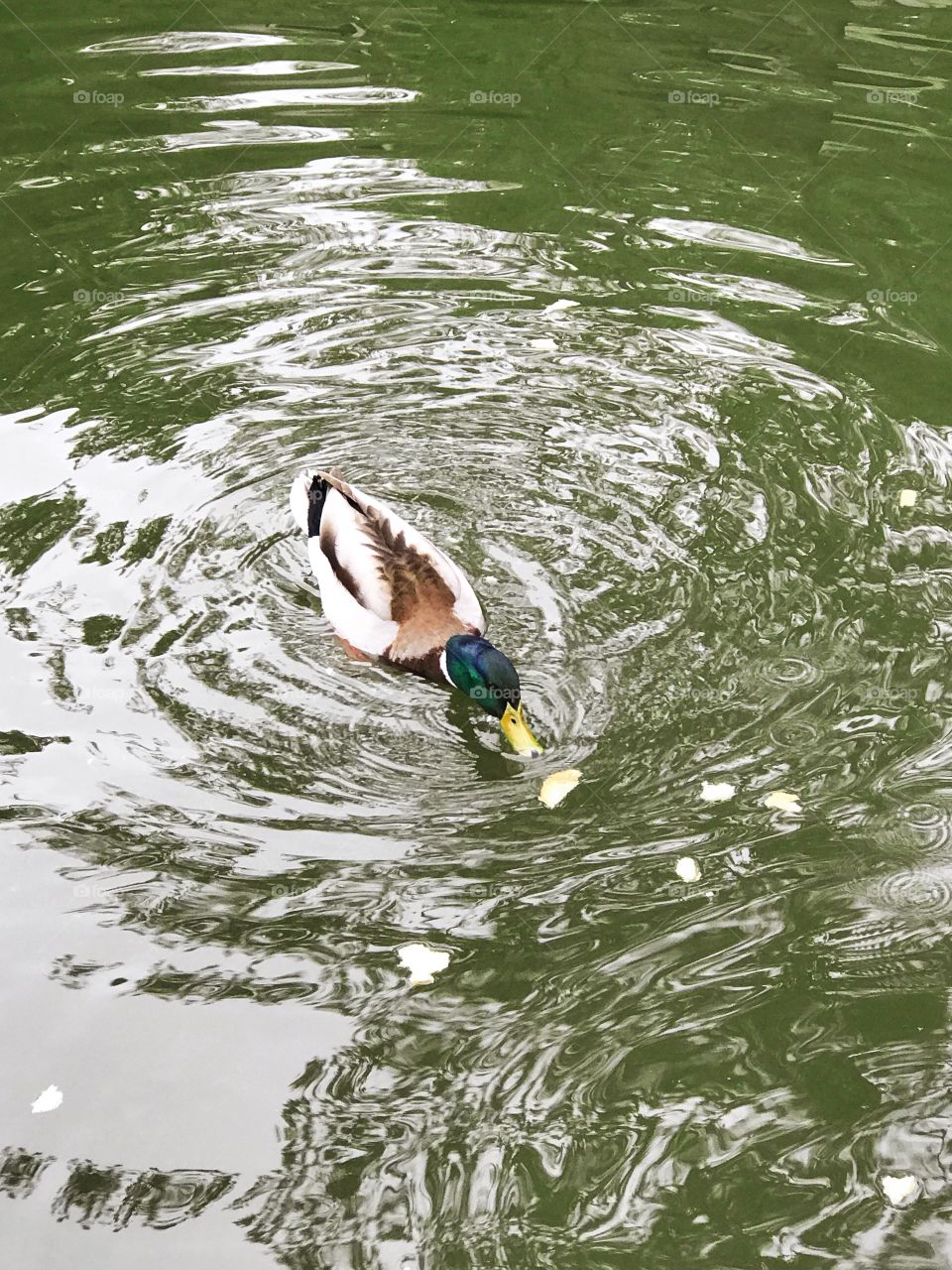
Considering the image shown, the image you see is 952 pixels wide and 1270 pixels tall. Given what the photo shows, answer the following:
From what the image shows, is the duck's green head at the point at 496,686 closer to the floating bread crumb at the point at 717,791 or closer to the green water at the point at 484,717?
the green water at the point at 484,717

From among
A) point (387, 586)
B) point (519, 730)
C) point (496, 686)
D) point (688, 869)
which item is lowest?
point (688, 869)

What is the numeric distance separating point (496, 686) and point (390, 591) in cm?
79

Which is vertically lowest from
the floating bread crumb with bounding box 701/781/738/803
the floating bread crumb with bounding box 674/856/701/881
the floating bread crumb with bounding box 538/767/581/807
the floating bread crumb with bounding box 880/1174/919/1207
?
the floating bread crumb with bounding box 880/1174/919/1207

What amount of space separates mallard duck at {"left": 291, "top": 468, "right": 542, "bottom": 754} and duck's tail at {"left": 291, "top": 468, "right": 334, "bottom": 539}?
0.15 ft

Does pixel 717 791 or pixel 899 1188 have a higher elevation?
pixel 717 791

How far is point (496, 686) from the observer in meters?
5.03

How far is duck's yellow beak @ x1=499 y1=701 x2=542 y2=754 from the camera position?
502cm

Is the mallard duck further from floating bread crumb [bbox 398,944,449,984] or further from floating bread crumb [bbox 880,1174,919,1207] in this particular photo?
floating bread crumb [bbox 880,1174,919,1207]

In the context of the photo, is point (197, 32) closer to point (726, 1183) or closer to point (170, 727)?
point (170, 727)

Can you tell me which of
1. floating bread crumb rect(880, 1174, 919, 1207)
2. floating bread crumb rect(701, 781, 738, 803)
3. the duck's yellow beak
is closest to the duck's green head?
the duck's yellow beak

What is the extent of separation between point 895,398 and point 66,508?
405cm

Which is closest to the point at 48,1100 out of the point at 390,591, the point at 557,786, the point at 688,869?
the point at 557,786

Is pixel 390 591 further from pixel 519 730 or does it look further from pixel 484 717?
pixel 519 730

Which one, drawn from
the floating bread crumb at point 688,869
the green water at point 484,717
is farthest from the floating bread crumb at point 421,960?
the floating bread crumb at point 688,869
